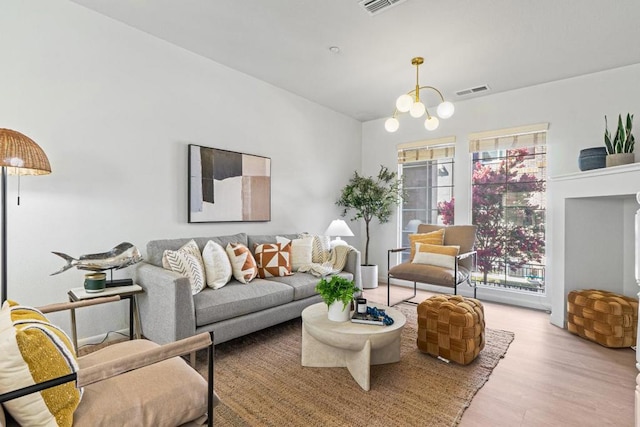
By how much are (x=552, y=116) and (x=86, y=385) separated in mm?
4775

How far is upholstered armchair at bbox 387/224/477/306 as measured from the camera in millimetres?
3466

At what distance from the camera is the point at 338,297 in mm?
2201

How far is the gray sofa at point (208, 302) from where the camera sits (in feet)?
7.36

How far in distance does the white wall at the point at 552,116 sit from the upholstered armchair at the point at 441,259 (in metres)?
0.66

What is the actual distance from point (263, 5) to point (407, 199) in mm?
3482

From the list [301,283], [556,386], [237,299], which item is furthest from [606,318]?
[237,299]

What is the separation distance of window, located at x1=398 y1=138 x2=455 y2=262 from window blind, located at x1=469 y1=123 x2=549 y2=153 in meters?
0.34

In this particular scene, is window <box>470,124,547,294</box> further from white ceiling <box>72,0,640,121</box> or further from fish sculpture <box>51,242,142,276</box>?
fish sculpture <box>51,242,142,276</box>

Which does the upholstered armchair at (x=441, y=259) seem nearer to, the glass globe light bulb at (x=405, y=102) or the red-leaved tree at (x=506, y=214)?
the red-leaved tree at (x=506, y=214)

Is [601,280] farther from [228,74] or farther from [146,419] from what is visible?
[228,74]

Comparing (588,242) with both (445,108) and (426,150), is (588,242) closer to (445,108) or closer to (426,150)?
(445,108)

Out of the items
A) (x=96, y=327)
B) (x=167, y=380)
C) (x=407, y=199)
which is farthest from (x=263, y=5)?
(x=407, y=199)

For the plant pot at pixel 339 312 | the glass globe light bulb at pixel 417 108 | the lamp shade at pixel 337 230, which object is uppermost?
the glass globe light bulb at pixel 417 108

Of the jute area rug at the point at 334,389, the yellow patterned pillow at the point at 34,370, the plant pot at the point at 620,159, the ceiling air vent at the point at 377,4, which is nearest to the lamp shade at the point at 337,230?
the jute area rug at the point at 334,389
